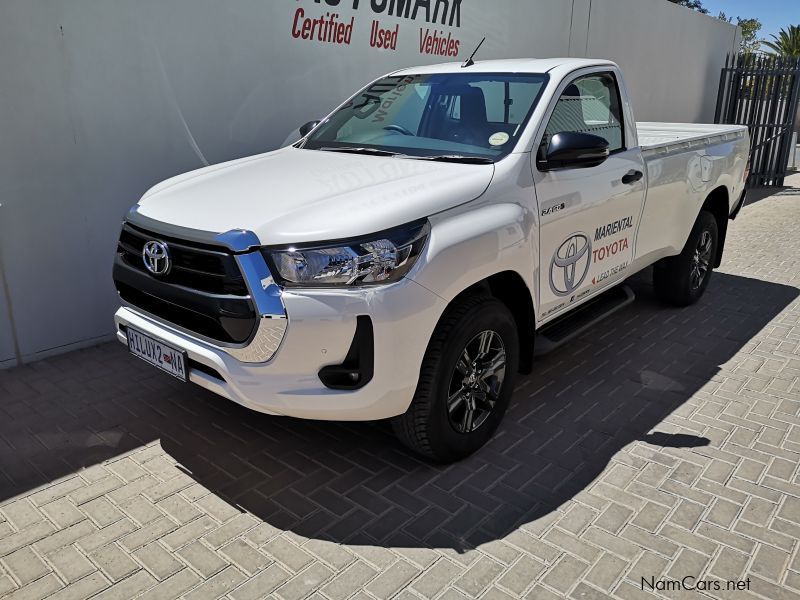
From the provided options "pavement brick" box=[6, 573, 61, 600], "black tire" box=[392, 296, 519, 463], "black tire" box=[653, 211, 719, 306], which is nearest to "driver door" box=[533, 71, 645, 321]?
"black tire" box=[392, 296, 519, 463]

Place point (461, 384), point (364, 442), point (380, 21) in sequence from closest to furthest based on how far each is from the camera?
point (461, 384) < point (364, 442) < point (380, 21)

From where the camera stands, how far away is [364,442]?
12.1ft

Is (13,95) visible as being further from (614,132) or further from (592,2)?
(592,2)

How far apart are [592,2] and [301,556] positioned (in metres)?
9.98

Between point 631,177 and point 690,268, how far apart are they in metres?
1.77

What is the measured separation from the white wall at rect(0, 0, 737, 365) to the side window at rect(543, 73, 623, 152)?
2.85 meters

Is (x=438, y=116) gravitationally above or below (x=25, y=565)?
above

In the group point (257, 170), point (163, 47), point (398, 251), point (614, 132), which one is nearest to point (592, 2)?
point (614, 132)

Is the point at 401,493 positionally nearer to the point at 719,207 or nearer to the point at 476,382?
the point at 476,382

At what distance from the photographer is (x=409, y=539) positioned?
2941 millimetres

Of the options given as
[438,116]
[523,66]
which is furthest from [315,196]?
[523,66]

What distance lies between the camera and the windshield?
3.79 metres

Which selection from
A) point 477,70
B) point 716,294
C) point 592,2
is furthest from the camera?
point 592,2

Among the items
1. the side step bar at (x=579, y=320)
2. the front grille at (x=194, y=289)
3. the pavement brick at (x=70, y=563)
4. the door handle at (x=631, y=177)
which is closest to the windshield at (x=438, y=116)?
the door handle at (x=631, y=177)
